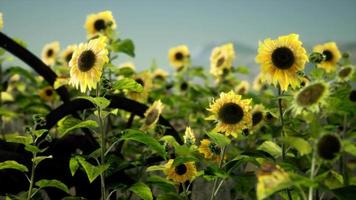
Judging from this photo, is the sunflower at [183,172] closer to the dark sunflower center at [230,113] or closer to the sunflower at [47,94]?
the dark sunflower center at [230,113]

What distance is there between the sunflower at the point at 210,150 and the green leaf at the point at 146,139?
305 millimetres

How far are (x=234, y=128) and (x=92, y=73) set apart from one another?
512 mm

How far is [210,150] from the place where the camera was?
6.26 ft

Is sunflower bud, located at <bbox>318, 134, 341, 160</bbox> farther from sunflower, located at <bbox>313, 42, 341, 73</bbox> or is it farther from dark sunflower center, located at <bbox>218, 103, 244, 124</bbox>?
sunflower, located at <bbox>313, 42, 341, 73</bbox>

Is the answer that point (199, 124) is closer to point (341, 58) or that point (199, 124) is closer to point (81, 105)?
point (341, 58)

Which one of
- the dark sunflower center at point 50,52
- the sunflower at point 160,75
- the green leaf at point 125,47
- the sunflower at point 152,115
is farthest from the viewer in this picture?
the sunflower at point 160,75

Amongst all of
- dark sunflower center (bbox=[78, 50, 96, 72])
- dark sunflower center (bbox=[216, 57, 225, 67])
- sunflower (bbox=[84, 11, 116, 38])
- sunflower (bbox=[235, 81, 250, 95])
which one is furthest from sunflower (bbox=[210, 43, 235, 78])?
dark sunflower center (bbox=[78, 50, 96, 72])

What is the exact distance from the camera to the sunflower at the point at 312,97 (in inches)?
51.5

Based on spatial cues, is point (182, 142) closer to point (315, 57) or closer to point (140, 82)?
point (315, 57)

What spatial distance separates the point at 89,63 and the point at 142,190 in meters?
0.44

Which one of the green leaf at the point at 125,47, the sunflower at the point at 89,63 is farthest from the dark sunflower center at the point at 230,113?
the green leaf at the point at 125,47

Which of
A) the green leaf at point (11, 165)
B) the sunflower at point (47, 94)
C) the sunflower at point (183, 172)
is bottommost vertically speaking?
the green leaf at point (11, 165)

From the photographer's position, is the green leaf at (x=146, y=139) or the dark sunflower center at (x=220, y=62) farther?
the dark sunflower center at (x=220, y=62)

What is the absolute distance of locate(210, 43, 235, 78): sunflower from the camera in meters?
4.05
